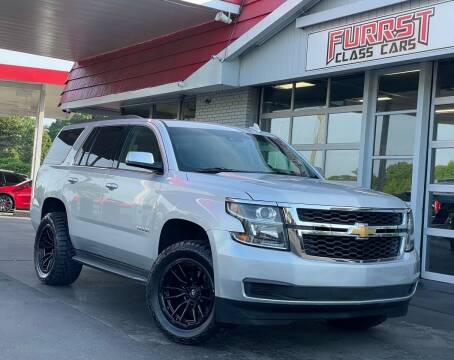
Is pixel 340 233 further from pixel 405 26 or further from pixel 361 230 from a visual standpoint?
pixel 405 26

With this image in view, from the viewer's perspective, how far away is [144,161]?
18.6ft

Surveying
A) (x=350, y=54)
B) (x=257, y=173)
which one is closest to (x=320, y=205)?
(x=257, y=173)

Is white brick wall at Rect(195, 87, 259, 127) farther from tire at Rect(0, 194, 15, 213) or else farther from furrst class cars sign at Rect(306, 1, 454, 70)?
tire at Rect(0, 194, 15, 213)

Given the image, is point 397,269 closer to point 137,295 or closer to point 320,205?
point 320,205

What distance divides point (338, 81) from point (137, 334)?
6714mm

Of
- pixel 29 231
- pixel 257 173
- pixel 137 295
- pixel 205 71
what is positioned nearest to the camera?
pixel 257 173

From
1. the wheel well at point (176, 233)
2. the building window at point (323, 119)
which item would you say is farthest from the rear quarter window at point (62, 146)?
the building window at point (323, 119)

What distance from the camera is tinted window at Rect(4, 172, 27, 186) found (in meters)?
20.6

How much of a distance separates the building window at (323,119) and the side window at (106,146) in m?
4.70

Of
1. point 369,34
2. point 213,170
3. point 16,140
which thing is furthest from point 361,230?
point 16,140

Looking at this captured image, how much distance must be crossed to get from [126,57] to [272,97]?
14.3ft

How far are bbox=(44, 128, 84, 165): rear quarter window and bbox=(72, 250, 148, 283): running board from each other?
1.36 metres

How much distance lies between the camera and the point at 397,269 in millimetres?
5051

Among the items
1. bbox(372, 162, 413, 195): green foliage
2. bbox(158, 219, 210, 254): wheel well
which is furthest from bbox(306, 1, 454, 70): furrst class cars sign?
bbox(158, 219, 210, 254): wheel well
